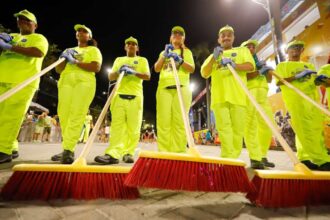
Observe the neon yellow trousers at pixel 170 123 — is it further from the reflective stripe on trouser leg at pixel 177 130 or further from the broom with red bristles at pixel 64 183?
the broom with red bristles at pixel 64 183

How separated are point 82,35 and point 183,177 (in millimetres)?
2993

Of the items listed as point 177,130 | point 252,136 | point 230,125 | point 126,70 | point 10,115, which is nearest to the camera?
point 230,125

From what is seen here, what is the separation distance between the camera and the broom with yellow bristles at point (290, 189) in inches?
75.2

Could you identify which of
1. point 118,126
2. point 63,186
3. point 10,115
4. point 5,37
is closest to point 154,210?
point 63,186

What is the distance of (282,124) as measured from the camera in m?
8.98

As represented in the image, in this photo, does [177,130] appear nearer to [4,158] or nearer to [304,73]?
[304,73]

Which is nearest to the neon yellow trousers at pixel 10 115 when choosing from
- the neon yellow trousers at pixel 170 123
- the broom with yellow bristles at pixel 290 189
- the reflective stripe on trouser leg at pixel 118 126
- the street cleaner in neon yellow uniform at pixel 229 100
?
the reflective stripe on trouser leg at pixel 118 126

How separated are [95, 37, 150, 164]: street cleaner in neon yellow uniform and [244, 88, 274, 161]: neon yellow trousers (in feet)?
5.80

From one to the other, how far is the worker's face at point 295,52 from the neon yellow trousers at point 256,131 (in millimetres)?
817

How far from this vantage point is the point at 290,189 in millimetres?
1949

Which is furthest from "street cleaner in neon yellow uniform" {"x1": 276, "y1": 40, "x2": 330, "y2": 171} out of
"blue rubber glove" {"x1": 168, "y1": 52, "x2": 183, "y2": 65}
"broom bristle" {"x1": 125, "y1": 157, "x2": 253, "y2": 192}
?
"broom bristle" {"x1": 125, "y1": 157, "x2": 253, "y2": 192}

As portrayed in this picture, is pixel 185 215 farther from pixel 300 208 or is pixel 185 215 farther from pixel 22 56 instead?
pixel 22 56

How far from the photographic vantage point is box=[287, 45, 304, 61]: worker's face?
425cm

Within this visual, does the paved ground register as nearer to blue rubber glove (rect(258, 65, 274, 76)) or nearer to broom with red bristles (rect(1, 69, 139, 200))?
broom with red bristles (rect(1, 69, 139, 200))
